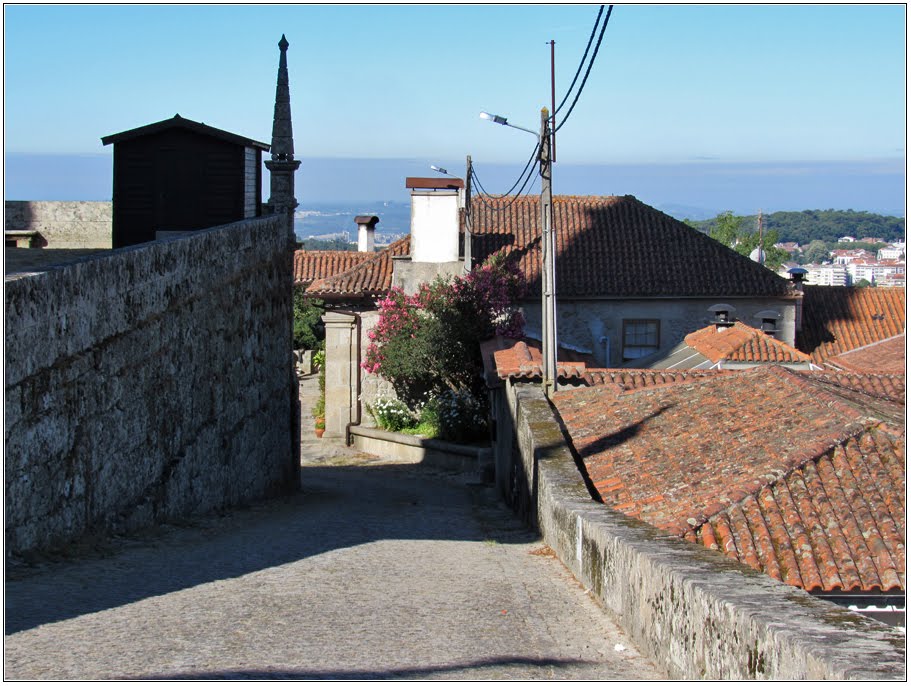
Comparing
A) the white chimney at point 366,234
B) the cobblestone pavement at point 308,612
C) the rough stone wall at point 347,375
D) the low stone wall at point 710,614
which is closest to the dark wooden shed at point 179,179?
the rough stone wall at point 347,375

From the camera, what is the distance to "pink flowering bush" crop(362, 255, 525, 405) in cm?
2605

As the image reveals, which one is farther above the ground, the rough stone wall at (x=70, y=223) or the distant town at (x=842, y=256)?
the distant town at (x=842, y=256)

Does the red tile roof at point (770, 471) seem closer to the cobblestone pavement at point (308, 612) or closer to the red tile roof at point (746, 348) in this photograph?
the cobblestone pavement at point (308, 612)

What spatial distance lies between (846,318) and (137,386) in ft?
87.9

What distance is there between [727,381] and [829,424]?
12.3 ft

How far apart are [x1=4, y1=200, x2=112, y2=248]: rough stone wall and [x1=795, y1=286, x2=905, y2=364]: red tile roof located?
19.3 metres

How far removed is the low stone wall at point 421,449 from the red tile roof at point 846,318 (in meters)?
11.8

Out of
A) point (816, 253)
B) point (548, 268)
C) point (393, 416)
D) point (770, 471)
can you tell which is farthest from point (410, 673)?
point (816, 253)

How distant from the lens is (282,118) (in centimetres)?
2027

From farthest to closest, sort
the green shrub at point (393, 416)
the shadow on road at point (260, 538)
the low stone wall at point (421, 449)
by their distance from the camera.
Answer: the green shrub at point (393, 416) < the low stone wall at point (421, 449) < the shadow on road at point (260, 538)

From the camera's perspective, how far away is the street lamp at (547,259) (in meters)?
15.0

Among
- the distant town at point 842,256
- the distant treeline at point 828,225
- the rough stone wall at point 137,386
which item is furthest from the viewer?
the distant treeline at point 828,225

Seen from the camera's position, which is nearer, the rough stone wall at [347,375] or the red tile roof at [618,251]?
the rough stone wall at [347,375]

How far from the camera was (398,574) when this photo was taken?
783 centimetres
